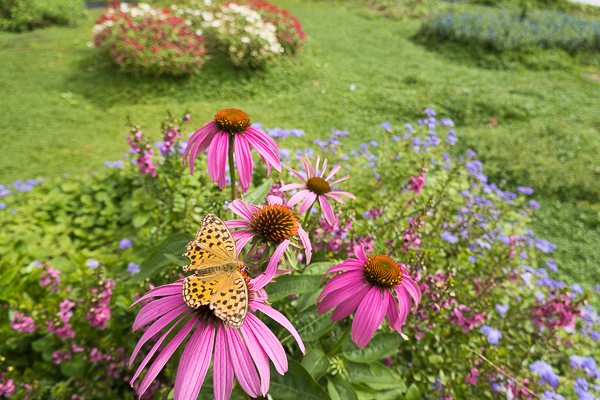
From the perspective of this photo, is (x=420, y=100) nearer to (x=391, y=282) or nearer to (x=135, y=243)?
(x=135, y=243)

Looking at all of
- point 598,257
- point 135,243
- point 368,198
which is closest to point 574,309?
point 368,198

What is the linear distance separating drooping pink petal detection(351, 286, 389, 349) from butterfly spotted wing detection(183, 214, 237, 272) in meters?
0.47

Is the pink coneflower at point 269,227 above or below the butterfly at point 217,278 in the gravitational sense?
below

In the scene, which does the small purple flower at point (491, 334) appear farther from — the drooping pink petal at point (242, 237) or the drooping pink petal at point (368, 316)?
the drooping pink petal at point (242, 237)

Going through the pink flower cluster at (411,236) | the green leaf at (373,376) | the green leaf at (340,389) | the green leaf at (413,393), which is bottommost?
the green leaf at (413,393)

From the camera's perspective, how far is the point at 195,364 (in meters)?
0.82

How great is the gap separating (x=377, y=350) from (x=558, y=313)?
1.14 m

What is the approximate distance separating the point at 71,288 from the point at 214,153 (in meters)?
1.45

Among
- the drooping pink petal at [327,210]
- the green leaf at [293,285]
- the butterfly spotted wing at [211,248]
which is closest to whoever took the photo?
the butterfly spotted wing at [211,248]

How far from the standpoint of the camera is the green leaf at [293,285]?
129 cm

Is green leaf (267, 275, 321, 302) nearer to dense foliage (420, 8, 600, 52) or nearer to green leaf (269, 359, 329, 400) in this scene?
green leaf (269, 359, 329, 400)

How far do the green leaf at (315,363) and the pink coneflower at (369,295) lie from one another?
10.2 inches

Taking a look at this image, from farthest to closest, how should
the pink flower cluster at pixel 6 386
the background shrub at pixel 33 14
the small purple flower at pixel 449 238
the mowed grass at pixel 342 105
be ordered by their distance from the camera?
the background shrub at pixel 33 14
the mowed grass at pixel 342 105
the small purple flower at pixel 449 238
the pink flower cluster at pixel 6 386

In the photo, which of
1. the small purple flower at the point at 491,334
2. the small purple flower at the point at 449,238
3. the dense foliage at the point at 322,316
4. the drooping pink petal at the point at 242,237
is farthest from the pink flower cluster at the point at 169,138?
the small purple flower at the point at 491,334
